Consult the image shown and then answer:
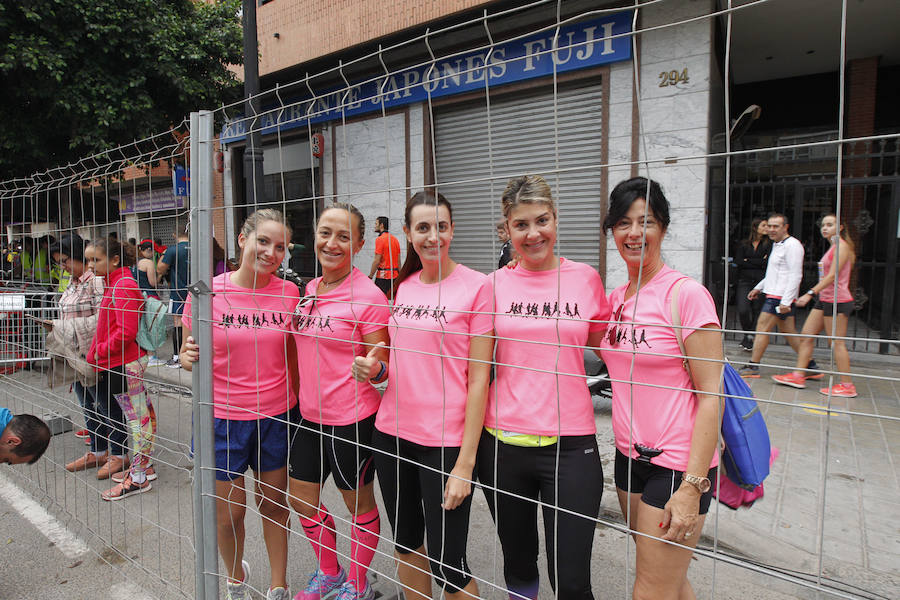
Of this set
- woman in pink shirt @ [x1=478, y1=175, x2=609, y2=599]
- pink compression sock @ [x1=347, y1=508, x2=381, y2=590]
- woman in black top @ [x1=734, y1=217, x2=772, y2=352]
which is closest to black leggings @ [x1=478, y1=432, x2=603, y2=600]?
woman in pink shirt @ [x1=478, y1=175, x2=609, y2=599]

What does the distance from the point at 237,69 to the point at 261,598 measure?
39.3ft

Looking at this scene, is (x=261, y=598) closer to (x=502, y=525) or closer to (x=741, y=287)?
(x=502, y=525)

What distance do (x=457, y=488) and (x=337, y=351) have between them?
0.73 m

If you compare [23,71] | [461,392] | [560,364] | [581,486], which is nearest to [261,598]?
[461,392]

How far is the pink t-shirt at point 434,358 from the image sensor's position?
5.98 ft

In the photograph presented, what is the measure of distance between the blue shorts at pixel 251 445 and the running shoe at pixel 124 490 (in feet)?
5.45

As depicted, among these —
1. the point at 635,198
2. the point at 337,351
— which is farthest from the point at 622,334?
the point at 337,351

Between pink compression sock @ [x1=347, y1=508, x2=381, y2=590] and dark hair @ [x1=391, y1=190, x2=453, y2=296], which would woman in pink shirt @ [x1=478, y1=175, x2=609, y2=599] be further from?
pink compression sock @ [x1=347, y1=508, x2=381, y2=590]

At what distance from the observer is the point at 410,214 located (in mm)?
1970

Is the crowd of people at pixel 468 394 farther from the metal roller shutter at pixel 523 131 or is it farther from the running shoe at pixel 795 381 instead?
the metal roller shutter at pixel 523 131

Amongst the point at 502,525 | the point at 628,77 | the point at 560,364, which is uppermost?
the point at 628,77

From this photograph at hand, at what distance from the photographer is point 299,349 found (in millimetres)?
2248

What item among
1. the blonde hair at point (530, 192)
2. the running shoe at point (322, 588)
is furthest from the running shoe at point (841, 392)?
the running shoe at point (322, 588)

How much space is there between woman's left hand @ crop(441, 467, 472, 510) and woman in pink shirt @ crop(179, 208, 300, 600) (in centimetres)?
81
